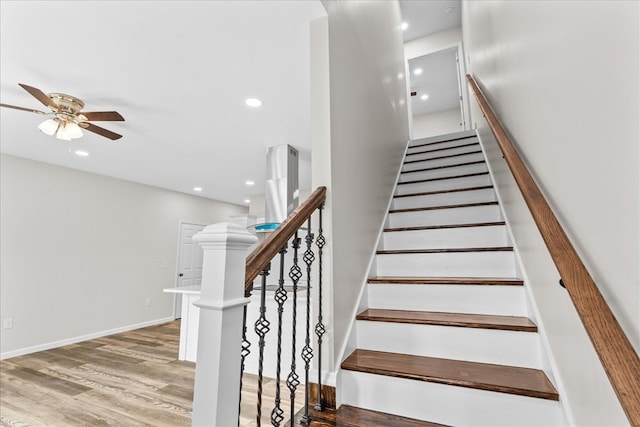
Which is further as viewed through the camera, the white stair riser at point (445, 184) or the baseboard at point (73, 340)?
the baseboard at point (73, 340)

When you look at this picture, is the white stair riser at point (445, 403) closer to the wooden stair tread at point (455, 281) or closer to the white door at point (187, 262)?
the wooden stair tread at point (455, 281)

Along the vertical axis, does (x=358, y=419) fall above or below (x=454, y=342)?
below

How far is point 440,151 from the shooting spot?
3.63m

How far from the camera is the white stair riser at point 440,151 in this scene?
3.42 meters

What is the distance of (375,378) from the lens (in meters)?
1.40

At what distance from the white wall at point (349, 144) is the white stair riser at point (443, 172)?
49cm

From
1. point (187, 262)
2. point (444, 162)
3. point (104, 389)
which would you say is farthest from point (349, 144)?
point (187, 262)

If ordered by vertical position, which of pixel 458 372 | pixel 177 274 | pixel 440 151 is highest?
pixel 440 151

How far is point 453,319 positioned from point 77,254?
5299 millimetres

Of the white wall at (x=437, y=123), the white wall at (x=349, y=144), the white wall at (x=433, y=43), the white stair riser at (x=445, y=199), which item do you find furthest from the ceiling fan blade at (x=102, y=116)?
the white wall at (x=437, y=123)

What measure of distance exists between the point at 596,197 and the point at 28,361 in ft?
18.0

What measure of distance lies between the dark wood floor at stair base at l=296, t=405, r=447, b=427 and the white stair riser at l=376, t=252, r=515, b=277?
0.90 meters

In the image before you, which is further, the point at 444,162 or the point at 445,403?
the point at 444,162

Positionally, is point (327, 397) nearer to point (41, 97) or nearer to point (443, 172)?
point (443, 172)
